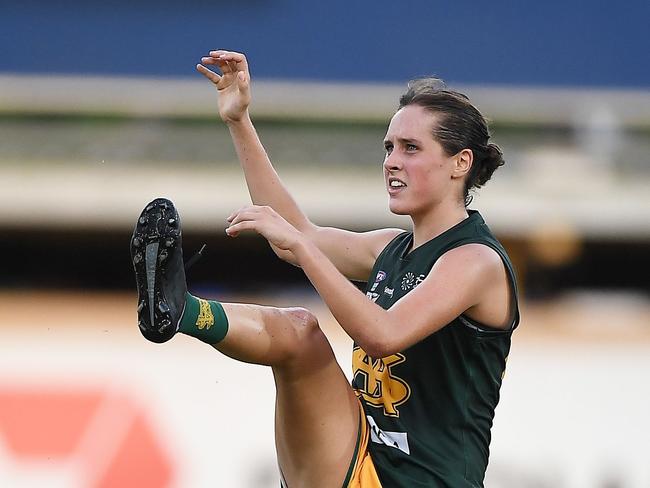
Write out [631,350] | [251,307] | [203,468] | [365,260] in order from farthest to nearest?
[631,350], [203,468], [365,260], [251,307]

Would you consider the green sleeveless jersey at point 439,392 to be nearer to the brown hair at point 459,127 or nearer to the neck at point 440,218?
the neck at point 440,218

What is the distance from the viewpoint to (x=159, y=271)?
2.80 m

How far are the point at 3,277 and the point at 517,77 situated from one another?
5054mm

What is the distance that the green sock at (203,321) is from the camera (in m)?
2.82

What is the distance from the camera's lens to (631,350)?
6023mm

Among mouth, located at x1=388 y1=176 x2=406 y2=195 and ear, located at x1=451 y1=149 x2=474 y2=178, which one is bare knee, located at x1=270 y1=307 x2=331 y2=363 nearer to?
mouth, located at x1=388 y1=176 x2=406 y2=195

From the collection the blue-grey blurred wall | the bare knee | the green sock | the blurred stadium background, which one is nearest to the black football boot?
the green sock

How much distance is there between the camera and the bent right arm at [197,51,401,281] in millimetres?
3381

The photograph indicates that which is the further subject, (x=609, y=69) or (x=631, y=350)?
(x=609, y=69)

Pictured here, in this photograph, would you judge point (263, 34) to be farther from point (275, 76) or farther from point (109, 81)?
point (109, 81)

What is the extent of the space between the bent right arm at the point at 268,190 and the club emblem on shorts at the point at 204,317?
21.4 inches

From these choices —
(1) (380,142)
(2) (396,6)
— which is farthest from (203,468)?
(2) (396,6)

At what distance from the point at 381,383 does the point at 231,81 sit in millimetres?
1004

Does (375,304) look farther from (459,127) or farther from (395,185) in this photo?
(459,127)
